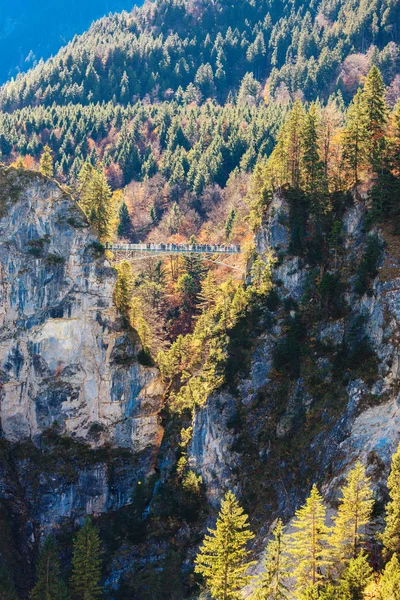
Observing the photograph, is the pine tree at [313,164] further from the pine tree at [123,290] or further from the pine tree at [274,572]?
the pine tree at [274,572]

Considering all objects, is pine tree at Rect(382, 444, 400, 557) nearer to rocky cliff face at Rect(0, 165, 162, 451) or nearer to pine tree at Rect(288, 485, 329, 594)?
pine tree at Rect(288, 485, 329, 594)

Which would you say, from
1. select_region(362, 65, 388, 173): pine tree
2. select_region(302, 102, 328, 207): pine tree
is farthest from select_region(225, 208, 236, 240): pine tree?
select_region(362, 65, 388, 173): pine tree

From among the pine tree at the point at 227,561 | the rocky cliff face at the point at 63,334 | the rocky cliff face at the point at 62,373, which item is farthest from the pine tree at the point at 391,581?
the rocky cliff face at the point at 63,334

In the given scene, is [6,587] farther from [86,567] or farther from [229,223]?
[229,223]

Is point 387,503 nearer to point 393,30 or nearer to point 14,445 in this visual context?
point 14,445

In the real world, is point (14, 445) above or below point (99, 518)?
above

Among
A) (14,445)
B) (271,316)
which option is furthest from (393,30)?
(14,445)
